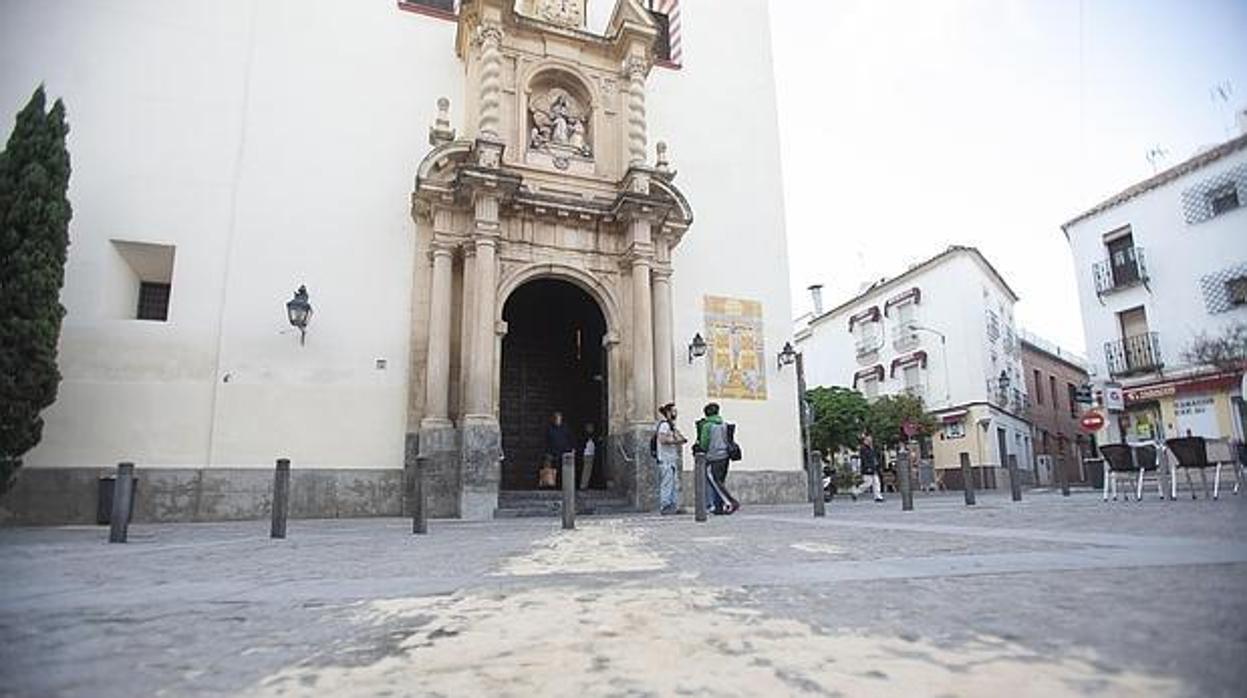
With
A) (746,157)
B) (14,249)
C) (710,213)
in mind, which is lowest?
(14,249)

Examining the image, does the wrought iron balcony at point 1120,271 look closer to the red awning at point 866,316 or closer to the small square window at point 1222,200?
the small square window at point 1222,200

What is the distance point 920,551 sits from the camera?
11.7 feet

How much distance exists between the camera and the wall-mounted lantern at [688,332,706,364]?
12.5 meters

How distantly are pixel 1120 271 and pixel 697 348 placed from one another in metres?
14.0

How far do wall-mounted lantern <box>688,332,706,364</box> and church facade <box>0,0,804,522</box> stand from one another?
140 mm

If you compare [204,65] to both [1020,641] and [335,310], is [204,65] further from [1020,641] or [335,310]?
[1020,641]

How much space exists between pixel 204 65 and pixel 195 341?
506 centimetres

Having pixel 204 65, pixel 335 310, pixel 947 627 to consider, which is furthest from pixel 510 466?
pixel 947 627

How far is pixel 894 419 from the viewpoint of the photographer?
26.8 meters

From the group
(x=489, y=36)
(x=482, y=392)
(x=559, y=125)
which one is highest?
(x=489, y=36)

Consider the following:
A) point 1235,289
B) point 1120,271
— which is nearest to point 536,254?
point 1235,289

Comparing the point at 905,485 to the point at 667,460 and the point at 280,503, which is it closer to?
the point at 667,460

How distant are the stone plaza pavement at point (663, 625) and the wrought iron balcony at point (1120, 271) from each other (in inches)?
694

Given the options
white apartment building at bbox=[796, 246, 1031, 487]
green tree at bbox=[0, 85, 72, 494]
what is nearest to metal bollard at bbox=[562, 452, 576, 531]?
green tree at bbox=[0, 85, 72, 494]
